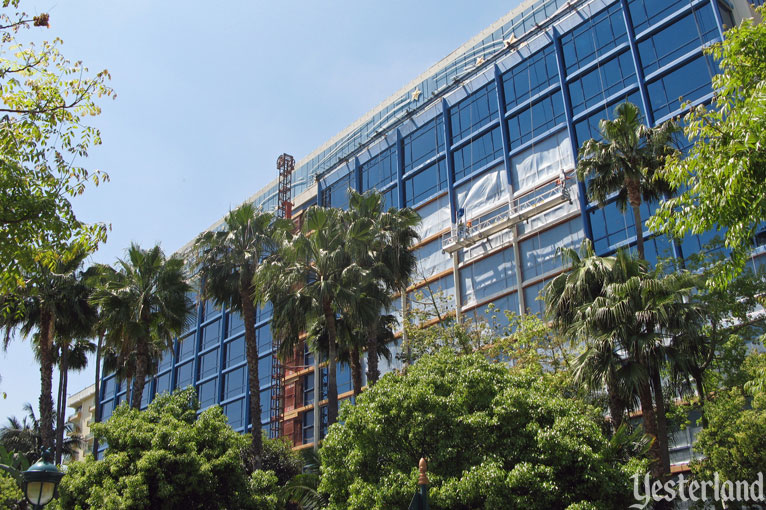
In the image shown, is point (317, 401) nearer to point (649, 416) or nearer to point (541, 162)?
point (541, 162)

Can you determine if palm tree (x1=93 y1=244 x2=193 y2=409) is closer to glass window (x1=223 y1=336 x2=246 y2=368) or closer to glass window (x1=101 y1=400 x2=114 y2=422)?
glass window (x1=223 y1=336 x2=246 y2=368)

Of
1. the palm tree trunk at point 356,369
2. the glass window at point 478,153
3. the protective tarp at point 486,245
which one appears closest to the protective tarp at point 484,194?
the glass window at point 478,153

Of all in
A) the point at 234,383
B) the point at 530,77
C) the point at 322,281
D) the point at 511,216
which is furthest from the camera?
the point at 234,383

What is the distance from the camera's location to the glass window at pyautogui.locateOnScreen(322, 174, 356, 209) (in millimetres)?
50344

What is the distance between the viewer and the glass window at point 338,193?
50344mm

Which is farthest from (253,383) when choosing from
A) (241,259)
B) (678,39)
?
(678,39)

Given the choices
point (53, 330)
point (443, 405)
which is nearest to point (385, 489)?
point (443, 405)

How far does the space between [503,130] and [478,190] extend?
11.8 feet

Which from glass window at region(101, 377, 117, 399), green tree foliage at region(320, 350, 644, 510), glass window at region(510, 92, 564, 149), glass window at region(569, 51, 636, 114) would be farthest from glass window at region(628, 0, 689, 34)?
glass window at region(101, 377, 117, 399)

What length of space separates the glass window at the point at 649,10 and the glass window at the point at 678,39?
75 centimetres

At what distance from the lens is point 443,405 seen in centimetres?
1697

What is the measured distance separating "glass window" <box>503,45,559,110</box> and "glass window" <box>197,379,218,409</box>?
117 feet

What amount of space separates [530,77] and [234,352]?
1336 inches

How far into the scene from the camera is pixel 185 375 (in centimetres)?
6544
